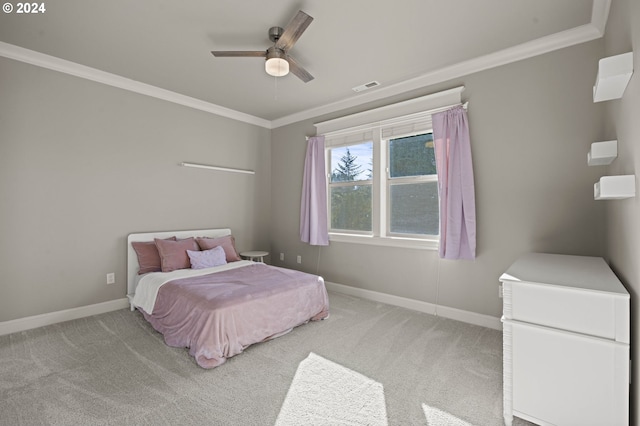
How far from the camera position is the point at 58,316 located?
9.91 ft

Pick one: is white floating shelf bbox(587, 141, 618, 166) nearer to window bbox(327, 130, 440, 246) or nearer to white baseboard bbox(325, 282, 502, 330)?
window bbox(327, 130, 440, 246)

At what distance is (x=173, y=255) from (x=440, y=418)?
3031 millimetres

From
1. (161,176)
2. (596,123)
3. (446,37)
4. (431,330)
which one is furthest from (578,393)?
(161,176)

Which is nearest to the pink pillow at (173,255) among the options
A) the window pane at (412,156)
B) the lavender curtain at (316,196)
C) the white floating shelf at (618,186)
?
the lavender curtain at (316,196)

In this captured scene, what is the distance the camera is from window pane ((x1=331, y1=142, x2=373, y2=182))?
13.1 ft

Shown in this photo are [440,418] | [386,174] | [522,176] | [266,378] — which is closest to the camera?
[440,418]

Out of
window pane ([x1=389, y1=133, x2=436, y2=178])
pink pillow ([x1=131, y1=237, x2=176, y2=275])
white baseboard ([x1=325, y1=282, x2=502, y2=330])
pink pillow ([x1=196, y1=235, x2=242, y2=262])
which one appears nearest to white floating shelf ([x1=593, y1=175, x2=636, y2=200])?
white baseboard ([x1=325, y1=282, x2=502, y2=330])

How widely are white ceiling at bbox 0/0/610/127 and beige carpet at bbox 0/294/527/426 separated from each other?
8.88 ft

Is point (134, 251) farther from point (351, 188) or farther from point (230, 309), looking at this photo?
point (351, 188)

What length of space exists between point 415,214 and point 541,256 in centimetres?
136

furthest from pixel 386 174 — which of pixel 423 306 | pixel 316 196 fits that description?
pixel 423 306

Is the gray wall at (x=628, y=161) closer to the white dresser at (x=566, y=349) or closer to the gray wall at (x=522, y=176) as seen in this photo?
the white dresser at (x=566, y=349)

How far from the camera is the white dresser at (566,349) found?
53.2 inches

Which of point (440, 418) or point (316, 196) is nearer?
point (440, 418)
